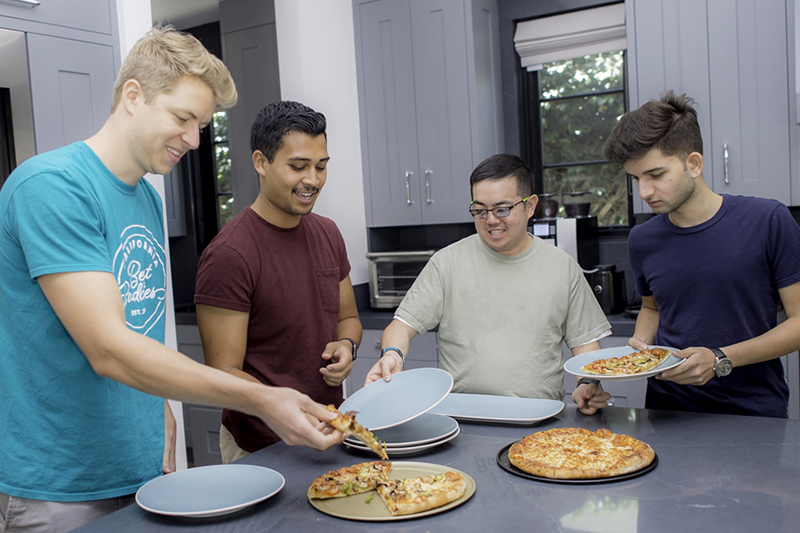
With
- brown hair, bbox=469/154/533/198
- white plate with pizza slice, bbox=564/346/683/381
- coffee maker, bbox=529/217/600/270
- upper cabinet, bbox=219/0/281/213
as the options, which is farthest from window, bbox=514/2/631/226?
white plate with pizza slice, bbox=564/346/683/381

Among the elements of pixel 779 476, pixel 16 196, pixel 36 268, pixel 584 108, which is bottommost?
pixel 779 476

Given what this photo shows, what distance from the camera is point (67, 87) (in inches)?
88.7

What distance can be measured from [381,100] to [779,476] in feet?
10.4

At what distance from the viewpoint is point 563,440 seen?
145 centimetres

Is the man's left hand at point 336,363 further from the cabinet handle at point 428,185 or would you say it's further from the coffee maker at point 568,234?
the cabinet handle at point 428,185

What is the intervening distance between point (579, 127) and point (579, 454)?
290 cm

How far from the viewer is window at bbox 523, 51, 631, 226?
3.79 m

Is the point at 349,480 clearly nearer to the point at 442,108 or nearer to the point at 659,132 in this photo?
the point at 659,132

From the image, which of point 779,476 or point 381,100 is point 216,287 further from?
point 381,100

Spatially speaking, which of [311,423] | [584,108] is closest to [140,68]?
[311,423]

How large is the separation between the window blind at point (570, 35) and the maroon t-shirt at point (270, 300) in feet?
8.08

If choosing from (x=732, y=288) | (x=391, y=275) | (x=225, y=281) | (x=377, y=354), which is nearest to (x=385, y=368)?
(x=225, y=281)

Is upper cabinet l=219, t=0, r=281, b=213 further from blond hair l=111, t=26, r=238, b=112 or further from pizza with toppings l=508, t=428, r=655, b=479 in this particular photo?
pizza with toppings l=508, t=428, r=655, b=479

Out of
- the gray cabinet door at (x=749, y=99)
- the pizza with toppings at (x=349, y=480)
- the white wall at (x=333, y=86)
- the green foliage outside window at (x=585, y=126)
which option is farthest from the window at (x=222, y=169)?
the pizza with toppings at (x=349, y=480)
